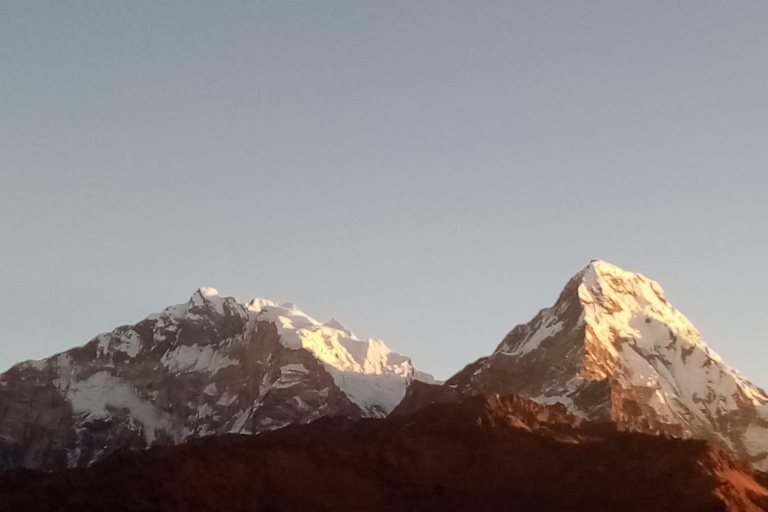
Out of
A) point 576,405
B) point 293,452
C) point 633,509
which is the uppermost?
point 576,405

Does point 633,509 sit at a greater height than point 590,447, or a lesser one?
lesser

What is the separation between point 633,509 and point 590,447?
15.8 m

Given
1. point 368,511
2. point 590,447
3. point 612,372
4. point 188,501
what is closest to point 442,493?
→ point 368,511

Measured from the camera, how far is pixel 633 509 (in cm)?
11081

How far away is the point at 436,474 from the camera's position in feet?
406

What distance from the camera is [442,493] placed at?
12031cm

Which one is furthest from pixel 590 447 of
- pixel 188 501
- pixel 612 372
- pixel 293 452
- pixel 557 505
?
pixel 612 372

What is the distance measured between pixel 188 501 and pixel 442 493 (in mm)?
27580

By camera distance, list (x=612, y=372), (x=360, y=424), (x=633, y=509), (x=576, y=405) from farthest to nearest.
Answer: (x=612, y=372) < (x=576, y=405) < (x=360, y=424) < (x=633, y=509)

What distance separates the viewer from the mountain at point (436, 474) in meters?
116

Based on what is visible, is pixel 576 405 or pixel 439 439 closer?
pixel 439 439

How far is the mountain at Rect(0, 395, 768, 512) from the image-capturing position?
11575 centimetres

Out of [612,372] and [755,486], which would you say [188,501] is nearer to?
[755,486]

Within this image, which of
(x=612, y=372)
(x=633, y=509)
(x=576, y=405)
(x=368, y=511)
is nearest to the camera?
(x=633, y=509)
